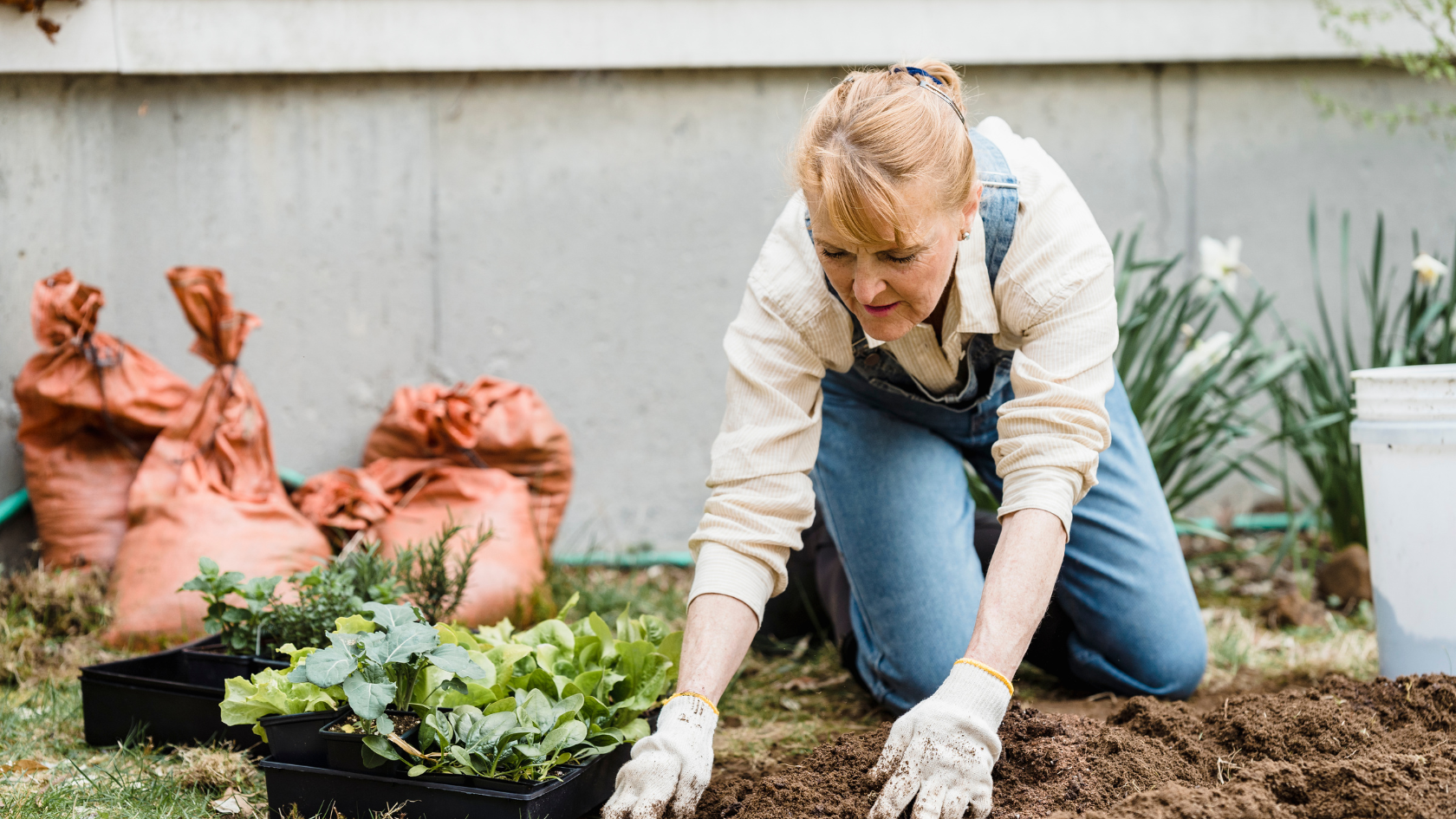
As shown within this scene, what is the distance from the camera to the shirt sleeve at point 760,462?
63.8 inches

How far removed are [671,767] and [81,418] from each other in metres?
2.03

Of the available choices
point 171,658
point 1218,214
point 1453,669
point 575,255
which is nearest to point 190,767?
point 171,658

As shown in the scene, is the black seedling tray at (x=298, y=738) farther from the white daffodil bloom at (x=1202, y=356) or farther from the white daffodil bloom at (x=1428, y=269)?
the white daffodil bloom at (x=1428, y=269)

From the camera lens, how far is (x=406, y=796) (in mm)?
1411

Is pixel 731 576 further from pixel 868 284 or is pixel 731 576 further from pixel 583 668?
pixel 868 284

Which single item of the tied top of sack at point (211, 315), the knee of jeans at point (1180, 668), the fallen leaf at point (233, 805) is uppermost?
the tied top of sack at point (211, 315)

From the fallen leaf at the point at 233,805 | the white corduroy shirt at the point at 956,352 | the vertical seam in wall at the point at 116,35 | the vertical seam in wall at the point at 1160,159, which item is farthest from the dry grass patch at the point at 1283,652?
the vertical seam in wall at the point at 116,35

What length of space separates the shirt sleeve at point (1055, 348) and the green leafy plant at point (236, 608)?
124 cm

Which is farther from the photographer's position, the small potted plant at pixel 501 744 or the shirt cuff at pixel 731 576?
the shirt cuff at pixel 731 576

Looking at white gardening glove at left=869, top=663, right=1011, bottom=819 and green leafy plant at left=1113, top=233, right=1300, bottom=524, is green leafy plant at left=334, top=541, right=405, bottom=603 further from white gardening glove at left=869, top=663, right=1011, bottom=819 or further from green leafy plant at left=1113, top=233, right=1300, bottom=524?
green leafy plant at left=1113, top=233, right=1300, bottom=524

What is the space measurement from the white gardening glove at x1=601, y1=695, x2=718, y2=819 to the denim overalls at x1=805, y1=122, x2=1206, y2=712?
722 millimetres

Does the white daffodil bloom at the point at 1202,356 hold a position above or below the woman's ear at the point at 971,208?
below

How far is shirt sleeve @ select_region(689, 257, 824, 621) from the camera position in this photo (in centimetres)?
162

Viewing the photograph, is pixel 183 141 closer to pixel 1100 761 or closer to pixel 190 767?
pixel 190 767
